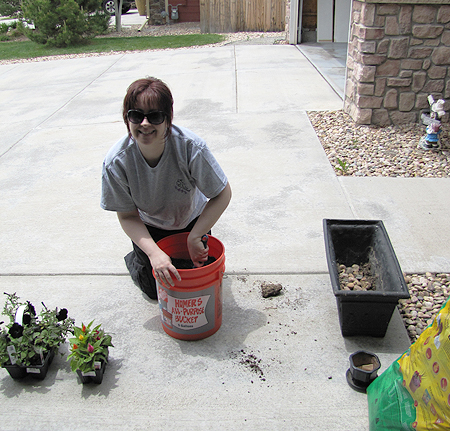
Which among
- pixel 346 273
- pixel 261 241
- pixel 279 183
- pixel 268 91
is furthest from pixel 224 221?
pixel 268 91

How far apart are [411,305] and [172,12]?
16038 millimetres

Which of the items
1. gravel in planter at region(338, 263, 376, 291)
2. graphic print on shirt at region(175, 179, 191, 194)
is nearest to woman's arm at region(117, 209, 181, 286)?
graphic print on shirt at region(175, 179, 191, 194)

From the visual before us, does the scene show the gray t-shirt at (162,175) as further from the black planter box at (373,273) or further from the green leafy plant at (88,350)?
the black planter box at (373,273)

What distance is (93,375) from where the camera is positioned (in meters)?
2.00

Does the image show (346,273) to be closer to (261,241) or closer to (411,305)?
(411,305)

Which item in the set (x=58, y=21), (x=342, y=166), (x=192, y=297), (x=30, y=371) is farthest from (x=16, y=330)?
(x=58, y=21)

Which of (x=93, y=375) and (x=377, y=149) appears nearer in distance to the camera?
(x=93, y=375)

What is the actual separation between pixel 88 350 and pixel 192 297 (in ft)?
1.75

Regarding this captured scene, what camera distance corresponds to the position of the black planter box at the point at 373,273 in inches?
81.4

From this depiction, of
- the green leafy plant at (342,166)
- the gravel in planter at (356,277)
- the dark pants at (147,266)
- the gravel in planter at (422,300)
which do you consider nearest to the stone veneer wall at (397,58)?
the green leafy plant at (342,166)

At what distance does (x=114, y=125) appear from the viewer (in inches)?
217

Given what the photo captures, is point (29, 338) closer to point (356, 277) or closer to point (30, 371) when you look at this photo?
point (30, 371)

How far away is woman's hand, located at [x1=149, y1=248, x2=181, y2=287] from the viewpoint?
1.98 meters

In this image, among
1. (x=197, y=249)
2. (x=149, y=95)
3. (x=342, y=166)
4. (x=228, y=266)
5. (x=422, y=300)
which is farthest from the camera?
(x=342, y=166)
